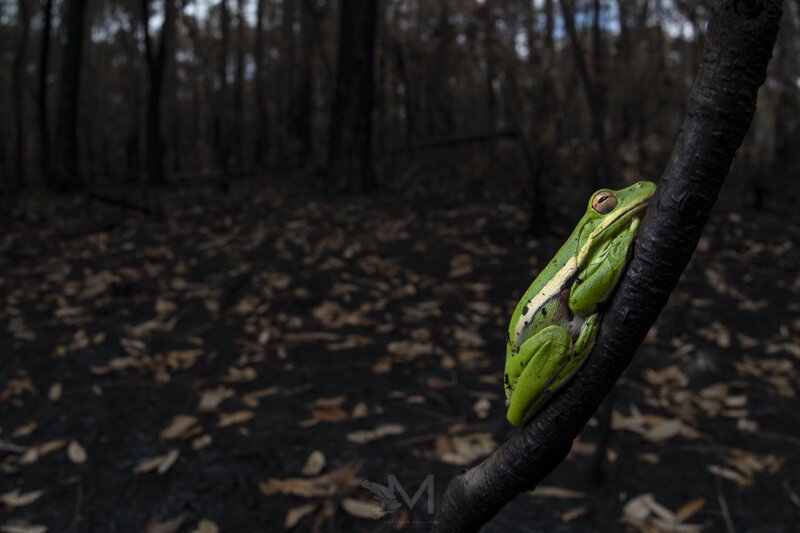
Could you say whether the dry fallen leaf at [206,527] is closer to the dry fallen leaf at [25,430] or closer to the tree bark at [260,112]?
the dry fallen leaf at [25,430]

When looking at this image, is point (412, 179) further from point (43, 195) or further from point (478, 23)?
point (43, 195)

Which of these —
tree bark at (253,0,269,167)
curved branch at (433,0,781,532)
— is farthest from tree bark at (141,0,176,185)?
curved branch at (433,0,781,532)

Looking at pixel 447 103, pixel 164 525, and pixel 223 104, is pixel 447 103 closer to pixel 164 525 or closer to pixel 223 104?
pixel 223 104

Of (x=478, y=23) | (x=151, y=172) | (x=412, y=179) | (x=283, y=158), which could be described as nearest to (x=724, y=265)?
(x=412, y=179)

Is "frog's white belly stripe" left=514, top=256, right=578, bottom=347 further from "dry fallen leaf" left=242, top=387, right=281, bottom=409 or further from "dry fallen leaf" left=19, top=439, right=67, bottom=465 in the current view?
"dry fallen leaf" left=19, top=439, right=67, bottom=465

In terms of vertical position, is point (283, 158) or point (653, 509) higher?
point (283, 158)

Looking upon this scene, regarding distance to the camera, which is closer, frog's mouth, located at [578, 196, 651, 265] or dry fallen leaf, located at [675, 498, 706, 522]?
frog's mouth, located at [578, 196, 651, 265]

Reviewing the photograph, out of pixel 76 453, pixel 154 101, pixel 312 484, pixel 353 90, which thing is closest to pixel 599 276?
pixel 312 484
